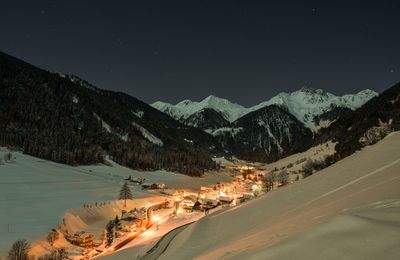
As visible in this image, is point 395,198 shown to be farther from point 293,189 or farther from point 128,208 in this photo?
point 128,208

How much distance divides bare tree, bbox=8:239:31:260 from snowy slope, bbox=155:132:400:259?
74.6ft

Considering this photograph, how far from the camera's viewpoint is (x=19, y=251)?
37406 millimetres

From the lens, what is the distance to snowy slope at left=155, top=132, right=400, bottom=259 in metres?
7.11

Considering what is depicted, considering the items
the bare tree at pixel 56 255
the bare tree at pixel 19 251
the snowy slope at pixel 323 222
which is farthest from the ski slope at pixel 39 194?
the snowy slope at pixel 323 222

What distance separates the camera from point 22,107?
172125mm

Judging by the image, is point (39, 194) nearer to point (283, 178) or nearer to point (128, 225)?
point (128, 225)

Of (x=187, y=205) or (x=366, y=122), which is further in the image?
(x=366, y=122)

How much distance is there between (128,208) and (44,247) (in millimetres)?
33954

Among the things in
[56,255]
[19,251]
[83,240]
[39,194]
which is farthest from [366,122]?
[19,251]

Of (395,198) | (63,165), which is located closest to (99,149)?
(63,165)

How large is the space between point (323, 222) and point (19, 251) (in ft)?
121

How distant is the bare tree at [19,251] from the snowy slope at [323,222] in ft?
74.6

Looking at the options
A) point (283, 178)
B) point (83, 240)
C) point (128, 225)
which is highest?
point (283, 178)

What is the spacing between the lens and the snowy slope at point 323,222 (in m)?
7.11
